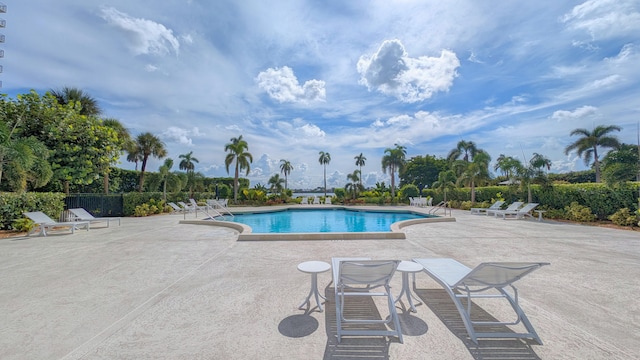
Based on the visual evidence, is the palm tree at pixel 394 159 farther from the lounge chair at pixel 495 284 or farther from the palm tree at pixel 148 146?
the lounge chair at pixel 495 284

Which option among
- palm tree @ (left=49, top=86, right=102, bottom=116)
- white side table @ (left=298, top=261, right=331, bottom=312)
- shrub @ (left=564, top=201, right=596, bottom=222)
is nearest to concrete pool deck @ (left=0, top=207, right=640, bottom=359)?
white side table @ (left=298, top=261, right=331, bottom=312)

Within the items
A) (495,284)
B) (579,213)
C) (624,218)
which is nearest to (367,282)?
(495,284)

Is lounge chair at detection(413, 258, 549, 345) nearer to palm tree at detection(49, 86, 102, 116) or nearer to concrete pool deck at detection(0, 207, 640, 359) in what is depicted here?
concrete pool deck at detection(0, 207, 640, 359)

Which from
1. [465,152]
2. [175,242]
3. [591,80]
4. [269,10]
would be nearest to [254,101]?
[269,10]

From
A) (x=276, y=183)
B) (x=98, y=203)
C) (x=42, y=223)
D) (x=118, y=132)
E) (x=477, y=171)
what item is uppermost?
(x=118, y=132)

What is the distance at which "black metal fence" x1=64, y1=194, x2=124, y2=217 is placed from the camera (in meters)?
13.3

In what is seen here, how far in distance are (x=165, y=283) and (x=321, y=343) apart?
295 cm

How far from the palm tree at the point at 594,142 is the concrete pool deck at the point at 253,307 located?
77.7 feet

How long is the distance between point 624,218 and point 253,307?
1440 cm

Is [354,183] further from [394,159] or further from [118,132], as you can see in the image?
[118,132]

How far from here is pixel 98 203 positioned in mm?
14125

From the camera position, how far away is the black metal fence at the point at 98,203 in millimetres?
13273

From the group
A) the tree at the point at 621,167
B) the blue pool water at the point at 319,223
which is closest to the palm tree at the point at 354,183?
the blue pool water at the point at 319,223

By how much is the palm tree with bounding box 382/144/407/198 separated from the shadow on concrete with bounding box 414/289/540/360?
2366 cm
